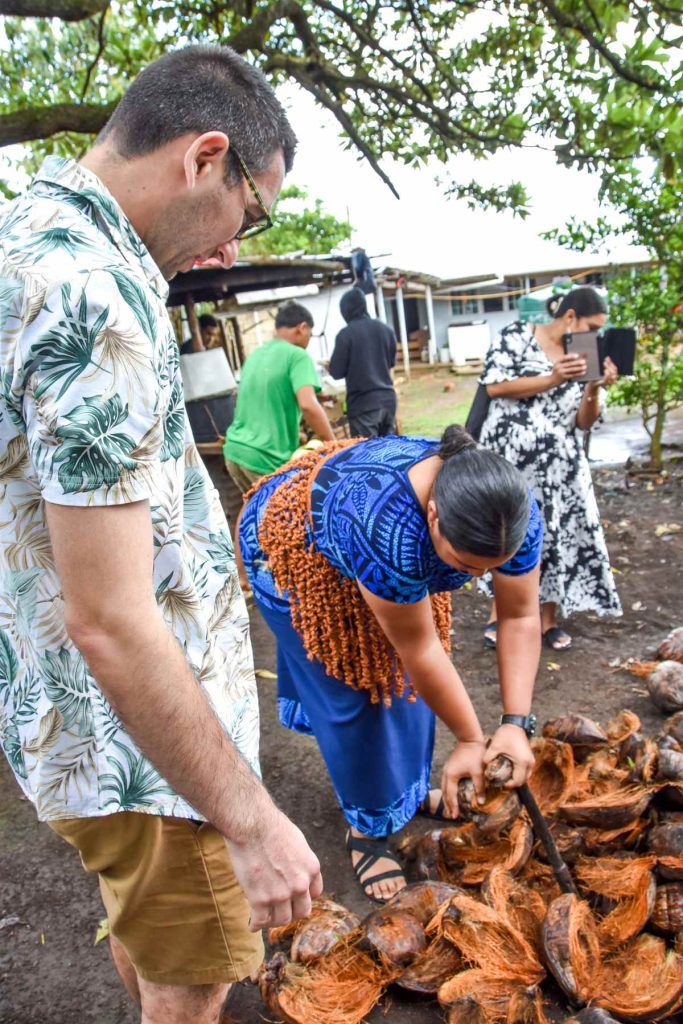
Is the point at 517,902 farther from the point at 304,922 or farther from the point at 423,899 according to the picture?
the point at 304,922

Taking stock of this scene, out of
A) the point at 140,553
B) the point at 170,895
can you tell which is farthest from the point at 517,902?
the point at 140,553

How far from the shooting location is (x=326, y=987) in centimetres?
207

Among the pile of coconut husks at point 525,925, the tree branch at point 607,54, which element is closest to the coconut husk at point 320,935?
the pile of coconut husks at point 525,925

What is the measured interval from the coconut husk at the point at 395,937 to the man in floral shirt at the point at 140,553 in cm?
69

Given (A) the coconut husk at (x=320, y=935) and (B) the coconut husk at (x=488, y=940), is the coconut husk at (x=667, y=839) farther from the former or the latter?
(A) the coconut husk at (x=320, y=935)

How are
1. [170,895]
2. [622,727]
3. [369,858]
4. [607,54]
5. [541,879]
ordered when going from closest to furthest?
[170,895], [541,879], [369,858], [622,727], [607,54]

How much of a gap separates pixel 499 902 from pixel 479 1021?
33cm

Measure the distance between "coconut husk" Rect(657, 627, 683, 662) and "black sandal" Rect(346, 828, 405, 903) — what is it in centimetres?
174

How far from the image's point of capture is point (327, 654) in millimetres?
2385

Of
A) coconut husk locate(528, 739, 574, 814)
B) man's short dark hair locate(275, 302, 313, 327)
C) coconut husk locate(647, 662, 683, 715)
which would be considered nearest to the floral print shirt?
coconut husk locate(528, 739, 574, 814)

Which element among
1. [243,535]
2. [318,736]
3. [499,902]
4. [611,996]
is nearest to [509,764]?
[499,902]

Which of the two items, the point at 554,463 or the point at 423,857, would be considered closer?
the point at 423,857

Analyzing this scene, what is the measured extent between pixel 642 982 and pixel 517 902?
1.30 ft

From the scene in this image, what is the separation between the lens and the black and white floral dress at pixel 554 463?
3.83m
